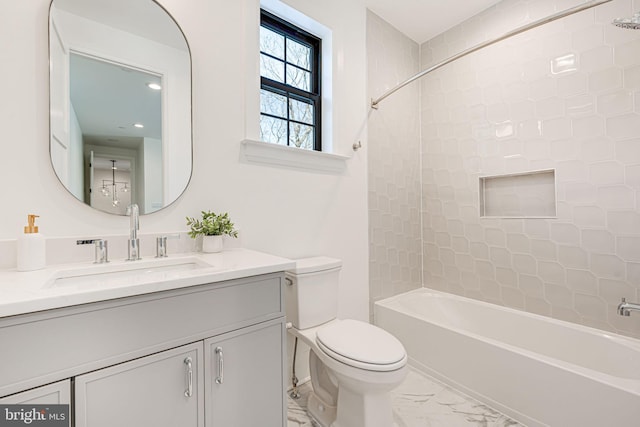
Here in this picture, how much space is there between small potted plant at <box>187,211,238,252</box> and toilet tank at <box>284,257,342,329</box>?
409mm

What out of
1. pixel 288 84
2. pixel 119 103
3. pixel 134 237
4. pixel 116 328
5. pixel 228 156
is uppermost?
pixel 288 84

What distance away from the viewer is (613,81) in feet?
5.68

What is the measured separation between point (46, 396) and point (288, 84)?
6.35 ft

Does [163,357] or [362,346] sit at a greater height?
[163,357]

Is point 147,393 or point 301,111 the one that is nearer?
point 147,393

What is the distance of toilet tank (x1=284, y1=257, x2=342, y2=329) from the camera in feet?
5.19

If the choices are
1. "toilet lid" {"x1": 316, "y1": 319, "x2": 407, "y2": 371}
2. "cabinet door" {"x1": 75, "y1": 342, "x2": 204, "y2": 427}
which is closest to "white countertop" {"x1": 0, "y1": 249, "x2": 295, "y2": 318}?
"cabinet door" {"x1": 75, "y1": 342, "x2": 204, "y2": 427}

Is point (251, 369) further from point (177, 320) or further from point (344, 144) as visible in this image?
point (344, 144)

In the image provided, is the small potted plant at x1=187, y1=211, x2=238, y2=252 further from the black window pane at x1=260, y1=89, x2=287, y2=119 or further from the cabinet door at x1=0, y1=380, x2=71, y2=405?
the black window pane at x1=260, y1=89, x2=287, y2=119

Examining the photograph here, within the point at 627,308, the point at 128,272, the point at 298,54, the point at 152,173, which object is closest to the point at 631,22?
the point at 627,308

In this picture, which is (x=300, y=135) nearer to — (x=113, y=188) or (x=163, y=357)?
(x=113, y=188)

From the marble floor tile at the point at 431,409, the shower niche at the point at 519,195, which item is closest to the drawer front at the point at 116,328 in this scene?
the marble floor tile at the point at 431,409

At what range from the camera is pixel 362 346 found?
1.34 metres

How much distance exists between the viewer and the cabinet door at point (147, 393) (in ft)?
2.53
